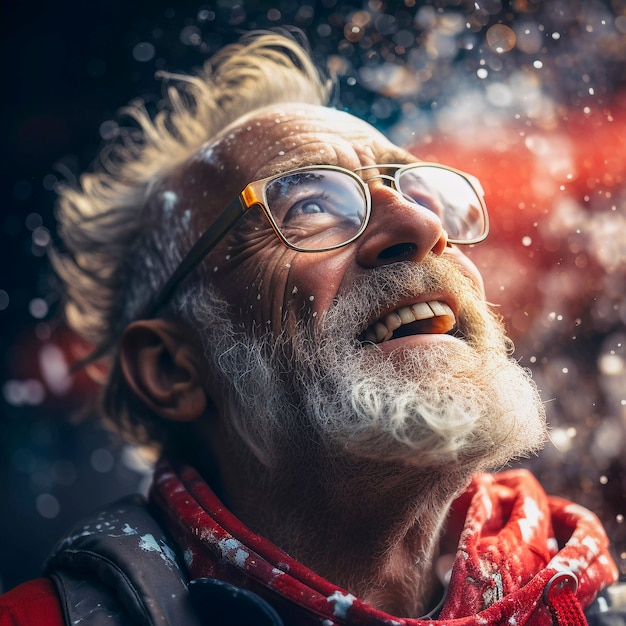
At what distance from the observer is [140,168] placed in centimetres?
161

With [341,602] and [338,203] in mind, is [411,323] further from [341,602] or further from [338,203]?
[341,602]

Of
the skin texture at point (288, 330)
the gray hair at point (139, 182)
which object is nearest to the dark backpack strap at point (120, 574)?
the skin texture at point (288, 330)

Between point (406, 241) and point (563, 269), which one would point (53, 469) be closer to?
point (406, 241)

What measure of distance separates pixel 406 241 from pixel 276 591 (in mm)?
561

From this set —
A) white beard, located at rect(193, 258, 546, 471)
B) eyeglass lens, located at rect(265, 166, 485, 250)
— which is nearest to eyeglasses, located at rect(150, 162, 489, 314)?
eyeglass lens, located at rect(265, 166, 485, 250)

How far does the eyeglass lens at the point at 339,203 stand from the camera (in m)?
1.12

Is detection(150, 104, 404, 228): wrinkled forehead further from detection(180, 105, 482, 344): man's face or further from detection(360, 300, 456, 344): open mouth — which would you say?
detection(360, 300, 456, 344): open mouth

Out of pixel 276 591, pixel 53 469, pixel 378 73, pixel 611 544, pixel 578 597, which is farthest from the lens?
pixel 53 469

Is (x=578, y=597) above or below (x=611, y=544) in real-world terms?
above

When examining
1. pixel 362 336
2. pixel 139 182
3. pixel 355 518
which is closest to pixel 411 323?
pixel 362 336

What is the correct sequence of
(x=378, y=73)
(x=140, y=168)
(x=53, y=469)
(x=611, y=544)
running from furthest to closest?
(x=53, y=469) < (x=140, y=168) < (x=378, y=73) < (x=611, y=544)

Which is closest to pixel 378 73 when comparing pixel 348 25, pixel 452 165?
pixel 348 25

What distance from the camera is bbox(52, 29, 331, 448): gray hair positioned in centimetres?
147

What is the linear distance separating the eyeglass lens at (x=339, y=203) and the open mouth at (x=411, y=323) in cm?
15
